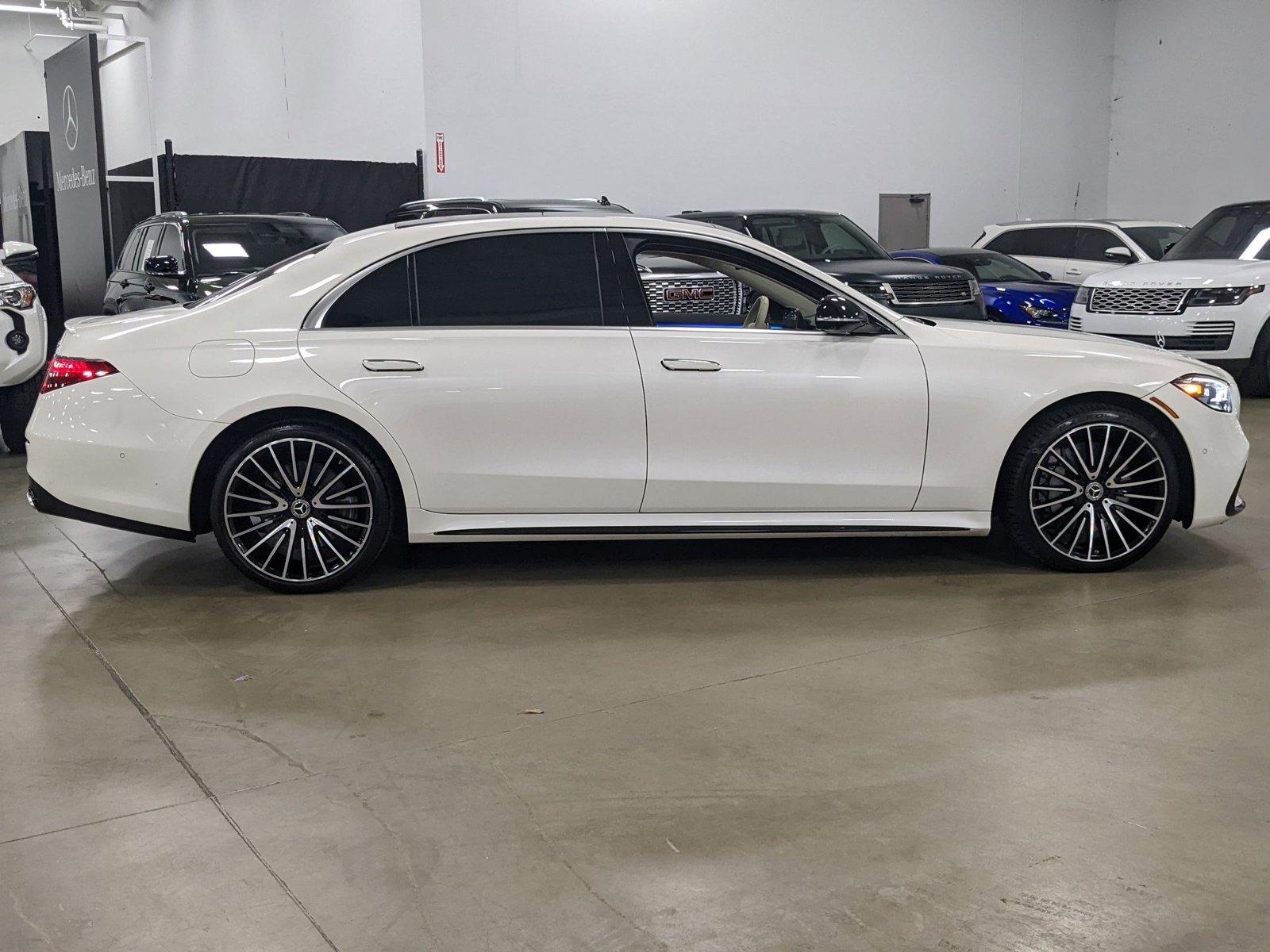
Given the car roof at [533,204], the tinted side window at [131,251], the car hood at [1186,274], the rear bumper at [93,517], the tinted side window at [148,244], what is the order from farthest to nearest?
the car roof at [533,204] → the tinted side window at [131,251] → the tinted side window at [148,244] → the car hood at [1186,274] → the rear bumper at [93,517]

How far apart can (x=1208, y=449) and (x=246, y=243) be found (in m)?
8.09

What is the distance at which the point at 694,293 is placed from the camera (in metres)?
9.65

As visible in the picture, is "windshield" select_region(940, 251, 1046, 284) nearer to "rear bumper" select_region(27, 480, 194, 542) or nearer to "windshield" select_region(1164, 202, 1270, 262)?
"windshield" select_region(1164, 202, 1270, 262)

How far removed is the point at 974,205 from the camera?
1950 centimetres

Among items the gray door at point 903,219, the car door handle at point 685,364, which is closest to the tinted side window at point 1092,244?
the gray door at point 903,219

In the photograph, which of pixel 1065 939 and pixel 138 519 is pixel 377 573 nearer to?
pixel 138 519

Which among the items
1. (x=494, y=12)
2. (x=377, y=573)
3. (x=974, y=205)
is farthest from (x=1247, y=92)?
(x=377, y=573)

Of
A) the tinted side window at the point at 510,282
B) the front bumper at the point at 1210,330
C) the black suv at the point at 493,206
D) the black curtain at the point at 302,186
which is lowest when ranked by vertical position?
the front bumper at the point at 1210,330

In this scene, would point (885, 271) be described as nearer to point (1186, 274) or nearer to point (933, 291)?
point (933, 291)

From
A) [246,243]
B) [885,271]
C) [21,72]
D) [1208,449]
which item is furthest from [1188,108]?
[21,72]

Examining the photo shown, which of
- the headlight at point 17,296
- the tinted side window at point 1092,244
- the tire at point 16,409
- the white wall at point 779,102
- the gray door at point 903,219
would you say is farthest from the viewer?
the gray door at point 903,219

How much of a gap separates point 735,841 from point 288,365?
2.70 metres

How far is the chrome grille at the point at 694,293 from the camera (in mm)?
9328

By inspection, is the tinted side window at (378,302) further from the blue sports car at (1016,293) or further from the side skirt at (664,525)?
the blue sports car at (1016,293)
